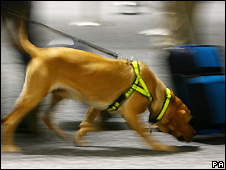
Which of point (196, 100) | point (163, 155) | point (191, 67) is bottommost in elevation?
point (163, 155)

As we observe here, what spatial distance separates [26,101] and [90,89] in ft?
2.11

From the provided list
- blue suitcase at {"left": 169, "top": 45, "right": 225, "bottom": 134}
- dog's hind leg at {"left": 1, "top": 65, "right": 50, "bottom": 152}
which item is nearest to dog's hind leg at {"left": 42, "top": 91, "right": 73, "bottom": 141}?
dog's hind leg at {"left": 1, "top": 65, "right": 50, "bottom": 152}

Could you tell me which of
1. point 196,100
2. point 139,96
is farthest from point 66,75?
point 196,100

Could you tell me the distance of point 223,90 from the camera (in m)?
5.61

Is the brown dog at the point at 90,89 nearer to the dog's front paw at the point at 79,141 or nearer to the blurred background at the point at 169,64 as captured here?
the dog's front paw at the point at 79,141

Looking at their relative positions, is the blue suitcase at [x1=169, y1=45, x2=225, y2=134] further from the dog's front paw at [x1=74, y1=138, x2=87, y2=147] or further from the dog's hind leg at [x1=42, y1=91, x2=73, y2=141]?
the dog's hind leg at [x1=42, y1=91, x2=73, y2=141]

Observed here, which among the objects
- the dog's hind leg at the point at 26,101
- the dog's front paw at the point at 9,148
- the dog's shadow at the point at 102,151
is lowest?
the dog's shadow at the point at 102,151

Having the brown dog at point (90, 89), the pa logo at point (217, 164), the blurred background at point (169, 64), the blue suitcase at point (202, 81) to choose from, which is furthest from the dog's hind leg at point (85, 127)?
the pa logo at point (217, 164)

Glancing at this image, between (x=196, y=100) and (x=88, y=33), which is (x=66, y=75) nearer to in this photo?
(x=196, y=100)

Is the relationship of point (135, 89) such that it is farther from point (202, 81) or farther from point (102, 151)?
point (202, 81)

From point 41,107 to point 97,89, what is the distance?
1.10 meters

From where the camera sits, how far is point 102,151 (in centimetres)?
520

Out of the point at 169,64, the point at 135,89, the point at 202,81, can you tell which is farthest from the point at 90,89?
the point at 202,81

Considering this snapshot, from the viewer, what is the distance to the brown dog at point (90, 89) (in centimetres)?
481
